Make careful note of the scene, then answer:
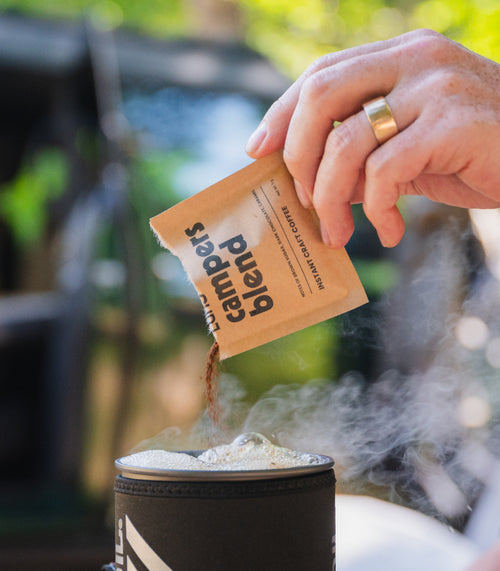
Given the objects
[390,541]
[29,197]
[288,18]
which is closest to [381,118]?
[390,541]

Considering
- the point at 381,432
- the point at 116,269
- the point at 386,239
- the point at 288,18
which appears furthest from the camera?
the point at 288,18

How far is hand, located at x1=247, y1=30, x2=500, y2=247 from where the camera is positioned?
83 cm

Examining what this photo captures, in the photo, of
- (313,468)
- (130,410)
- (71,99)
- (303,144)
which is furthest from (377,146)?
(71,99)

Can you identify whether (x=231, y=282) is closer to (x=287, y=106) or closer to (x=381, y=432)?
(x=287, y=106)

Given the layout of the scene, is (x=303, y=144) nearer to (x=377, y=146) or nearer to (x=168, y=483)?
(x=377, y=146)

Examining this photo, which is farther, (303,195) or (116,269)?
(116,269)

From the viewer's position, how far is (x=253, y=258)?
2.71 ft

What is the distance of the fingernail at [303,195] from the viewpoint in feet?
2.81

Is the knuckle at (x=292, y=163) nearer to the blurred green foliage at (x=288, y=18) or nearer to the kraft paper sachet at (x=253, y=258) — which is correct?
the kraft paper sachet at (x=253, y=258)

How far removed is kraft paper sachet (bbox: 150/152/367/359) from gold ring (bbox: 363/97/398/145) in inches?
5.1

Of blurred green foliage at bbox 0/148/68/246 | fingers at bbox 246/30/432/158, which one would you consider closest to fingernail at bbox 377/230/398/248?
fingers at bbox 246/30/432/158

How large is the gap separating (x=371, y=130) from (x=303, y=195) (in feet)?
0.38

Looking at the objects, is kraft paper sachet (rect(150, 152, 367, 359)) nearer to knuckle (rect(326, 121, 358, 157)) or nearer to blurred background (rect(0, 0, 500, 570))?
knuckle (rect(326, 121, 358, 157))

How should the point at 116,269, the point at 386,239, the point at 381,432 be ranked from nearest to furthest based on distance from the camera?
the point at 386,239 → the point at 381,432 → the point at 116,269
